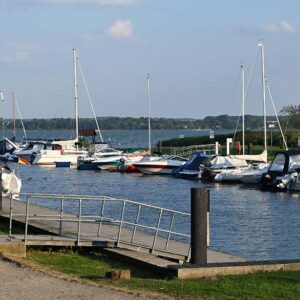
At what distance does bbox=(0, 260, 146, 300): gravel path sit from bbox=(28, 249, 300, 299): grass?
707 mm

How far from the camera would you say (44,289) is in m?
11.2

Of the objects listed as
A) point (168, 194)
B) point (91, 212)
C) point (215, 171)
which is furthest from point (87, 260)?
point (215, 171)

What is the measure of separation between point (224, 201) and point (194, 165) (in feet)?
66.4

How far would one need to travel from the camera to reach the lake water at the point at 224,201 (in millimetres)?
26391

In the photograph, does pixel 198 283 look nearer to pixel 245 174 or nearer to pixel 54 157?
pixel 245 174

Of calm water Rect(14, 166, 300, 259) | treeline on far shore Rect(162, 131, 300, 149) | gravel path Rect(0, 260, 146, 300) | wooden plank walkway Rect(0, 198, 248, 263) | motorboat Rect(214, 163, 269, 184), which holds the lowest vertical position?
calm water Rect(14, 166, 300, 259)

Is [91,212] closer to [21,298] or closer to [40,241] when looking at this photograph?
[40,241]

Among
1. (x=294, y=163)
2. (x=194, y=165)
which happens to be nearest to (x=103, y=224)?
(x=294, y=163)

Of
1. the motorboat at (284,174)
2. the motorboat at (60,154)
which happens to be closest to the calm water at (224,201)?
the motorboat at (284,174)

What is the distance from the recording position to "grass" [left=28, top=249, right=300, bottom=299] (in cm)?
1167

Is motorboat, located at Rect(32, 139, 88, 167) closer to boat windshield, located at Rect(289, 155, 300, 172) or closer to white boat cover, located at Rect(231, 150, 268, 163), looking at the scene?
white boat cover, located at Rect(231, 150, 268, 163)

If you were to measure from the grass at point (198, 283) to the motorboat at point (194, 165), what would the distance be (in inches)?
1907

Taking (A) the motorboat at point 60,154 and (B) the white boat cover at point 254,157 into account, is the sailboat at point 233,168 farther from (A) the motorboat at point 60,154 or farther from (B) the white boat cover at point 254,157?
(A) the motorboat at point 60,154

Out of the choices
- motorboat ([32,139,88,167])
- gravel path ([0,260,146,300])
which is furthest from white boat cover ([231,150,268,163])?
gravel path ([0,260,146,300])
